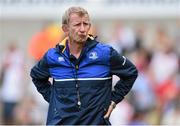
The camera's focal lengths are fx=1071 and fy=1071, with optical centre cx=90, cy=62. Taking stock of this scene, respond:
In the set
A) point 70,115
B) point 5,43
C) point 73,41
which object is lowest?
point 5,43

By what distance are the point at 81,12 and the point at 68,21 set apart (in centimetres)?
18

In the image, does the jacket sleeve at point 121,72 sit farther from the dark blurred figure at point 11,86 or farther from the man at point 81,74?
the dark blurred figure at point 11,86

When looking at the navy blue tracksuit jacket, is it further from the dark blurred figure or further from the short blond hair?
the dark blurred figure

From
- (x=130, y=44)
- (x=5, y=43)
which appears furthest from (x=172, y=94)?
(x=5, y=43)

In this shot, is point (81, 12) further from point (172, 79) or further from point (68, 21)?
point (172, 79)

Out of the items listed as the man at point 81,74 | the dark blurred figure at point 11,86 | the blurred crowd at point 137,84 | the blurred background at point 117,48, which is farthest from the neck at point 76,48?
the dark blurred figure at point 11,86

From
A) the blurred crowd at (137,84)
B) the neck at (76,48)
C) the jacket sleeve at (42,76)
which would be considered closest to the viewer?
the neck at (76,48)

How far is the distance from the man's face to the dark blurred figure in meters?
12.0

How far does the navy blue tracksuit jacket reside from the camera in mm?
9633

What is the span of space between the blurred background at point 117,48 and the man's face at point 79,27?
23.9 feet

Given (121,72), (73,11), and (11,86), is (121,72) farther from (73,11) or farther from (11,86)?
(11,86)

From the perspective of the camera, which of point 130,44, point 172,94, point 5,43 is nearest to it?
point 172,94

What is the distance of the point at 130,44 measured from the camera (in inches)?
839

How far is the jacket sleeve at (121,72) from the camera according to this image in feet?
32.2
